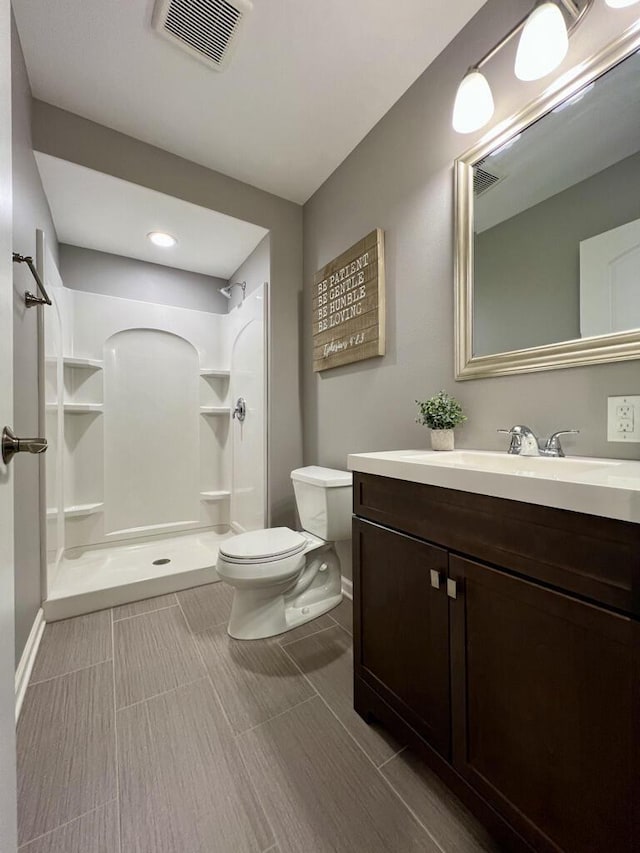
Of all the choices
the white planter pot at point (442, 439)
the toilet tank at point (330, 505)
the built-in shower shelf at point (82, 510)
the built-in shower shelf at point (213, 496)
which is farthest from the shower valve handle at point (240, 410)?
the white planter pot at point (442, 439)

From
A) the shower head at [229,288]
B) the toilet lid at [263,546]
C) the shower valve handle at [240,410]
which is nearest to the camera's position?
the toilet lid at [263,546]

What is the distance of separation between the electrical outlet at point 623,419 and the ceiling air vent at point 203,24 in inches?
73.8

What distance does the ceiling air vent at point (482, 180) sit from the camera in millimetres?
1295

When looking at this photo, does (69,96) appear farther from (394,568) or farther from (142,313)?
(394,568)

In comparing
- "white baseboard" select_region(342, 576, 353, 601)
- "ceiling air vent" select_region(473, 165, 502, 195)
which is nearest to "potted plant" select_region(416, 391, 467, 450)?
"ceiling air vent" select_region(473, 165, 502, 195)

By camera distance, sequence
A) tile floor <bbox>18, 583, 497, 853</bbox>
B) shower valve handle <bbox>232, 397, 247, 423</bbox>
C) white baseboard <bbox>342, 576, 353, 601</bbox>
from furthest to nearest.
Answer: shower valve handle <bbox>232, 397, 247, 423</bbox>
white baseboard <bbox>342, 576, 353, 601</bbox>
tile floor <bbox>18, 583, 497, 853</bbox>

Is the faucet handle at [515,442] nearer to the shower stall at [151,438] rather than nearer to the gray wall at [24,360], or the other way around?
the shower stall at [151,438]

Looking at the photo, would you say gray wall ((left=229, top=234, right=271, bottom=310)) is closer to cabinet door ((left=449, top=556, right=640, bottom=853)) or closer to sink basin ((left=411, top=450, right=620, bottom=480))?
sink basin ((left=411, top=450, right=620, bottom=480))

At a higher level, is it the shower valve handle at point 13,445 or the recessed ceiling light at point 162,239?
the recessed ceiling light at point 162,239

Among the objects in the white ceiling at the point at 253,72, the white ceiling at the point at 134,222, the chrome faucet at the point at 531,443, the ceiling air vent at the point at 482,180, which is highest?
the white ceiling at the point at 253,72

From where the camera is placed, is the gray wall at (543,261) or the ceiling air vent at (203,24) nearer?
the gray wall at (543,261)

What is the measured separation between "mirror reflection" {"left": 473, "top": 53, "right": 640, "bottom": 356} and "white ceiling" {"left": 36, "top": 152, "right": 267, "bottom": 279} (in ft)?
5.23

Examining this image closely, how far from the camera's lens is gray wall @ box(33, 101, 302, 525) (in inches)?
75.0

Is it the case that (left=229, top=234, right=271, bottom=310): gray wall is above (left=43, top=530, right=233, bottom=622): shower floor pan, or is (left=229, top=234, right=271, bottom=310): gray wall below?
above
